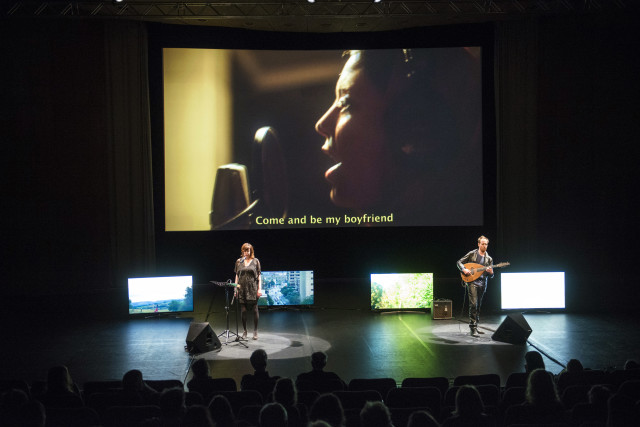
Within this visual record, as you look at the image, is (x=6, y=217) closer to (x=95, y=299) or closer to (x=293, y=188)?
(x=95, y=299)

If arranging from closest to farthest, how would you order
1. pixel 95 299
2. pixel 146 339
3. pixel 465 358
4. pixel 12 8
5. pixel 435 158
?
pixel 465 358, pixel 146 339, pixel 12 8, pixel 95 299, pixel 435 158

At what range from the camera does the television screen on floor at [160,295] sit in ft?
39.8

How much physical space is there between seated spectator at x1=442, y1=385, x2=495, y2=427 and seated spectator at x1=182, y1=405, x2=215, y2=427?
5.18 feet

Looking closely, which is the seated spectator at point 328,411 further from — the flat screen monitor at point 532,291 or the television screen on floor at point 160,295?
the flat screen monitor at point 532,291

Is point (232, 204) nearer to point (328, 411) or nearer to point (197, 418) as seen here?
point (328, 411)

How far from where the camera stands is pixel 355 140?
1459cm

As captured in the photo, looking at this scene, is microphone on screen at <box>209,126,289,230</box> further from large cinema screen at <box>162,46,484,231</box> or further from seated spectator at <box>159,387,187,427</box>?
seated spectator at <box>159,387,187,427</box>

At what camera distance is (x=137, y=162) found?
14352 millimetres

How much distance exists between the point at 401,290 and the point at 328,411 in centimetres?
777

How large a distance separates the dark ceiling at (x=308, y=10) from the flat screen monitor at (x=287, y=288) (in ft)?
15.4

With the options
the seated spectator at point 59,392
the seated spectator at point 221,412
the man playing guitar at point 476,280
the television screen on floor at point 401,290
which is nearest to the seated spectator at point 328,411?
the seated spectator at point 221,412

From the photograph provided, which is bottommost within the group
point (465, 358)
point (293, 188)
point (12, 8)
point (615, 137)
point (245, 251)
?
point (465, 358)

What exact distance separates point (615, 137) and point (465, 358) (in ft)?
24.8

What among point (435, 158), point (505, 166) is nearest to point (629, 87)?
point (505, 166)
